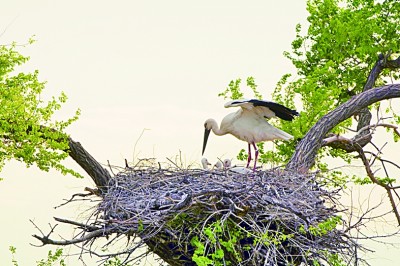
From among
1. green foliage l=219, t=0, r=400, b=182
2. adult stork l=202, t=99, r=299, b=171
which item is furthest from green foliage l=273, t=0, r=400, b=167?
adult stork l=202, t=99, r=299, b=171

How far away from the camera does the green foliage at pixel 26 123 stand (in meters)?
7.72

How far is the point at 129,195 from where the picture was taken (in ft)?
21.4

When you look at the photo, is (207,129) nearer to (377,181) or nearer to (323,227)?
(377,181)

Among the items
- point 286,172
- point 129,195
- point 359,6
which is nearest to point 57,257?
point 129,195

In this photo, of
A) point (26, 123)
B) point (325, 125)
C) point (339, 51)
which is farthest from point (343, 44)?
point (26, 123)

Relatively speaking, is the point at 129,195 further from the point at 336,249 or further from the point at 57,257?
the point at 57,257

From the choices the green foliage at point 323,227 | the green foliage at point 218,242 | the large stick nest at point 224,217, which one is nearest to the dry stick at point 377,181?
the large stick nest at point 224,217

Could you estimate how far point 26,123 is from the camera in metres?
7.81

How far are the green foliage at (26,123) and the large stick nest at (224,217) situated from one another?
1379 mm

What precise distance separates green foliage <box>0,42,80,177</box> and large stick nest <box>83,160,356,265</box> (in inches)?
54.3

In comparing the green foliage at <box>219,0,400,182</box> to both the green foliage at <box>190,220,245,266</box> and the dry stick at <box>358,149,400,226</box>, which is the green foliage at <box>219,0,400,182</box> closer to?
the dry stick at <box>358,149,400,226</box>

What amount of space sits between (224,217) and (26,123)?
287cm

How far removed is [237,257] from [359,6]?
295 inches

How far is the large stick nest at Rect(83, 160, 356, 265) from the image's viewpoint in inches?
234
